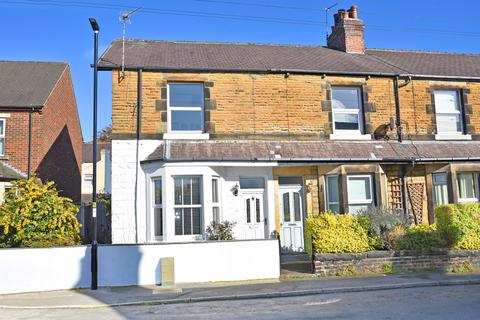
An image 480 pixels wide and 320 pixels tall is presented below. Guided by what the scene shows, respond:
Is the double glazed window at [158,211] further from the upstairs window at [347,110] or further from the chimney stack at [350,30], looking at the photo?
the chimney stack at [350,30]

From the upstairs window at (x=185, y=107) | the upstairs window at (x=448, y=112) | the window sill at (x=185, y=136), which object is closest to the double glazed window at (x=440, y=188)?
the upstairs window at (x=448, y=112)

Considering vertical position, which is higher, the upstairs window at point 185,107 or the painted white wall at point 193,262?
the upstairs window at point 185,107

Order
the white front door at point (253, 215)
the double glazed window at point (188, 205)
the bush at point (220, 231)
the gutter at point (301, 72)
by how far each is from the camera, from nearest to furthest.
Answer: the bush at point (220, 231) → the double glazed window at point (188, 205) → the gutter at point (301, 72) → the white front door at point (253, 215)

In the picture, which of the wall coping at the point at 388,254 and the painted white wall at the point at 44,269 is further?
the wall coping at the point at 388,254

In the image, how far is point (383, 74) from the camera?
16.0m

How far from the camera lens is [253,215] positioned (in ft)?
48.3

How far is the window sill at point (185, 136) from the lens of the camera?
14.3m

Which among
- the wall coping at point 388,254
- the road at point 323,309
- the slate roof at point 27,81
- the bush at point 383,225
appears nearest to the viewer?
the road at point 323,309

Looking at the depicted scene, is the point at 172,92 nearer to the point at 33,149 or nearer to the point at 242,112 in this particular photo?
the point at 242,112

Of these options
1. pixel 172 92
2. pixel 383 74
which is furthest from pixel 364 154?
pixel 172 92

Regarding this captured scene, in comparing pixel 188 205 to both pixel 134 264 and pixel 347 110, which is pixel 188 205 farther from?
pixel 347 110

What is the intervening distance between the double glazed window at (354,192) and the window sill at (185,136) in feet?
14.1

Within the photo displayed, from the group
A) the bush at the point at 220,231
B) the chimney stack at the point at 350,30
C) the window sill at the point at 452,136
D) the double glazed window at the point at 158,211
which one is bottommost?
the bush at the point at 220,231

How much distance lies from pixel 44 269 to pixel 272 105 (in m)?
8.38
